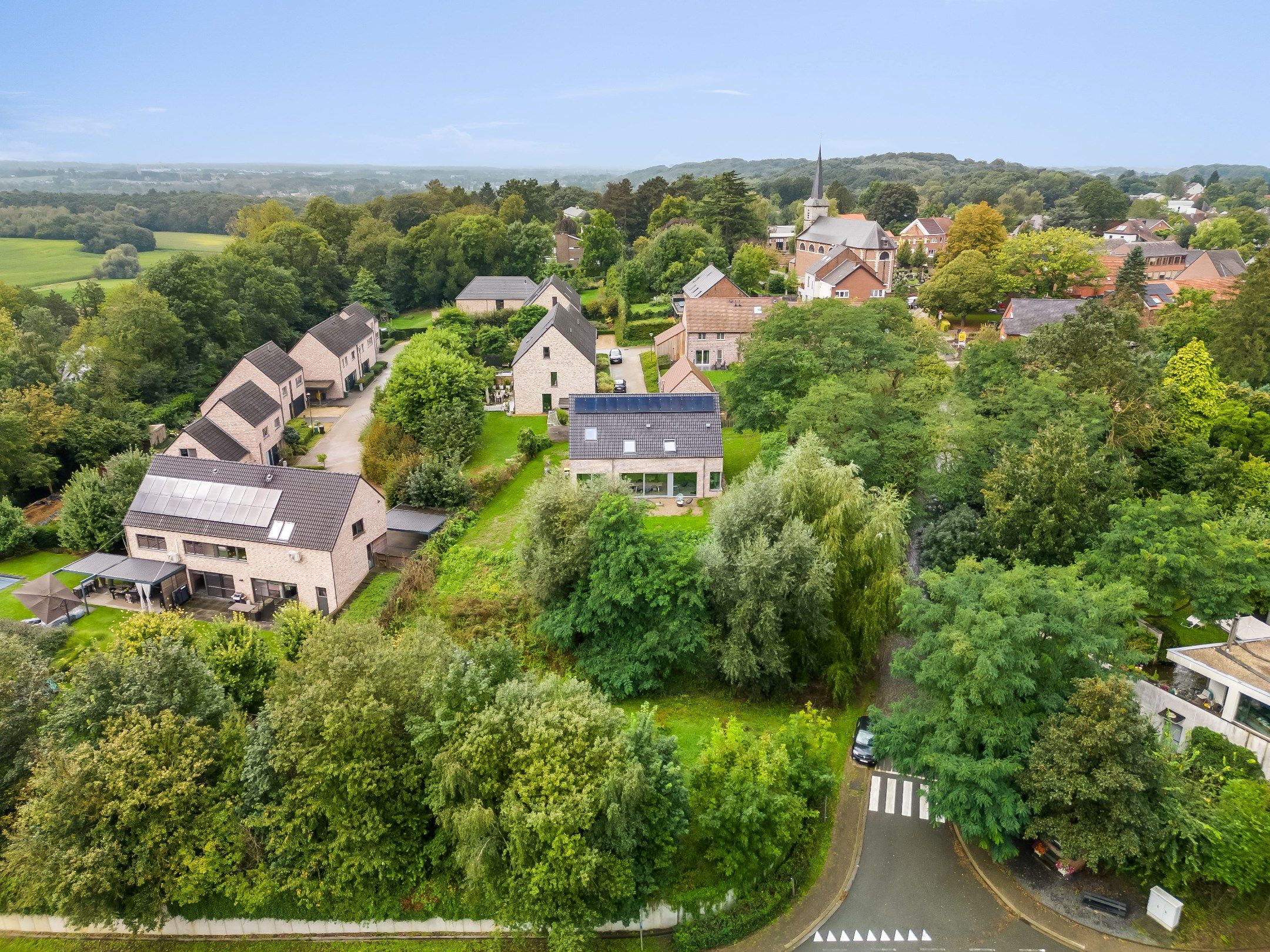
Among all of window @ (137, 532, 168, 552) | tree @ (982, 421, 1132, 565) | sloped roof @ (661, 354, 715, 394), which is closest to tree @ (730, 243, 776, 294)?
sloped roof @ (661, 354, 715, 394)

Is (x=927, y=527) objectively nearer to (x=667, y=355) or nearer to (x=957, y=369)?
(x=957, y=369)

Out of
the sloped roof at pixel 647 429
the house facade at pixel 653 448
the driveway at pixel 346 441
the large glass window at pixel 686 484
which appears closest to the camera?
the house facade at pixel 653 448

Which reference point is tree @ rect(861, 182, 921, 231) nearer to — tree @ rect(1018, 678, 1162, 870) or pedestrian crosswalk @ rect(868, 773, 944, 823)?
pedestrian crosswalk @ rect(868, 773, 944, 823)

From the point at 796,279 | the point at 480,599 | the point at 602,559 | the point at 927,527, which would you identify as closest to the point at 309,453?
the point at 480,599

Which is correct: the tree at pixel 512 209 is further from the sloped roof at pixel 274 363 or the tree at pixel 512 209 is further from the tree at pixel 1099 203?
the tree at pixel 1099 203

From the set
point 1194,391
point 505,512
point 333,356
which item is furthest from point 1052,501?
point 333,356

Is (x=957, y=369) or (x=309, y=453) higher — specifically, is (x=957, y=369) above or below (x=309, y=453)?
above

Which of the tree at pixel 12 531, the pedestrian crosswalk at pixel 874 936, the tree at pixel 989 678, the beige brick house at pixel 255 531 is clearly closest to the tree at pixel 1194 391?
the tree at pixel 989 678
